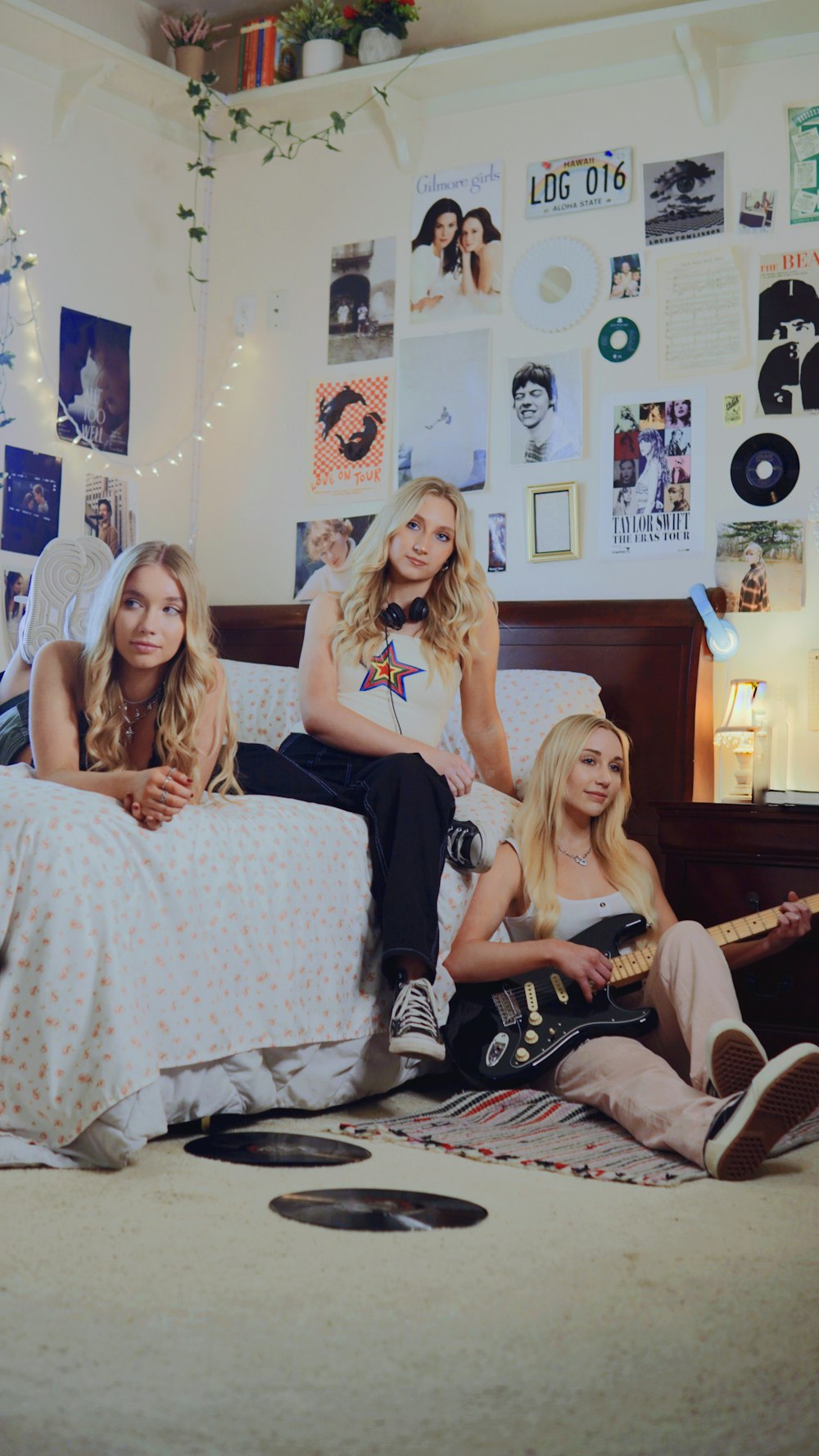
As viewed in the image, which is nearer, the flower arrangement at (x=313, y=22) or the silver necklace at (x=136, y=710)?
the silver necklace at (x=136, y=710)

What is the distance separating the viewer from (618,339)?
3350 millimetres

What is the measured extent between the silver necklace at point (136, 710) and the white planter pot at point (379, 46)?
213 centimetres

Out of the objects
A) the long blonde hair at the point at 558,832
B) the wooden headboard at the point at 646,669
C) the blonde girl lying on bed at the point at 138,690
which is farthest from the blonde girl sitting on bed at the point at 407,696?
the wooden headboard at the point at 646,669

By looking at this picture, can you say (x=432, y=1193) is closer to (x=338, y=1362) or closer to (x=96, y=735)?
(x=338, y=1362)

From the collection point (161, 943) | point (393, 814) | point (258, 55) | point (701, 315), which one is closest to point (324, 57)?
point (258, 55)

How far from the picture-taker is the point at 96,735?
6.84 feet

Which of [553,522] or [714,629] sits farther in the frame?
[553,522]

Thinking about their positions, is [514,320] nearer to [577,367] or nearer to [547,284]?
[547,284]

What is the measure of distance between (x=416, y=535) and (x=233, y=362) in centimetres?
145

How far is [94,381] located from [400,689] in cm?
152

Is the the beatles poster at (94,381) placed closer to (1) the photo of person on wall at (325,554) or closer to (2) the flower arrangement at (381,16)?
(1) the photo of person on wall at (325,554)

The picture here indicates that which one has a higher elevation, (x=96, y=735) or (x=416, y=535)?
(x=416, y=535)

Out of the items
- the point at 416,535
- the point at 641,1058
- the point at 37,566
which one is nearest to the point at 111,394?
the point at 37,566

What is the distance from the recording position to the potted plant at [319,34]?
3553 mm
